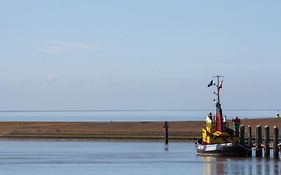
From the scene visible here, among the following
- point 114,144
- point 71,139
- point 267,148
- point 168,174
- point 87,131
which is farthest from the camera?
point 87,131

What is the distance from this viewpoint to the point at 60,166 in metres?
74.6

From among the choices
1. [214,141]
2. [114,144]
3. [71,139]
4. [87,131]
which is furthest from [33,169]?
[87,131]

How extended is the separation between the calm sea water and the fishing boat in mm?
1373

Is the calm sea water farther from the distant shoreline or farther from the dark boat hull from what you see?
the distant shoreline

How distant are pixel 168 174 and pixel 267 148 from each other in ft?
45.6

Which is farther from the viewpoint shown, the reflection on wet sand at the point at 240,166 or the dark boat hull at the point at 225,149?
the dark boat hull at the point at 225,149

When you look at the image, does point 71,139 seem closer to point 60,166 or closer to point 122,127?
point 122,127

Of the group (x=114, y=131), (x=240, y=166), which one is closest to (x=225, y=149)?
(x=240, y=166)

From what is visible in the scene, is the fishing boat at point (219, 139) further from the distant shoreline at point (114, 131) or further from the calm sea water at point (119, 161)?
the distant shoreline at point (114, 131)

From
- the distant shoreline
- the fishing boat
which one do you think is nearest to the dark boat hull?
the fishing boat

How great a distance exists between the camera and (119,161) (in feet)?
258

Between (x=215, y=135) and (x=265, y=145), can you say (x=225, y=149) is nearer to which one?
(x=215, y=135)

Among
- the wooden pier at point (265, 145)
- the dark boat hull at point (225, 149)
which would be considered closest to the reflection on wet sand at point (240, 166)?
the dark boat hull at point (225, 149)

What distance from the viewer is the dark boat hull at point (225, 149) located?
81.9 metres
